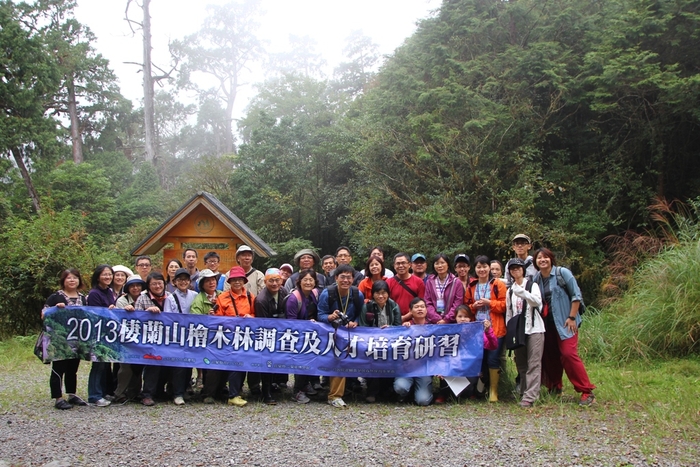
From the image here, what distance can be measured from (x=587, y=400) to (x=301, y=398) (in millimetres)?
3071

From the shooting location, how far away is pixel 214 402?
6.11 meters

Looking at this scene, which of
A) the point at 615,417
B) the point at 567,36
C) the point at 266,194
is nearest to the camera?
the point at 615,417

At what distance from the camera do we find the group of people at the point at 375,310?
19.0 feet

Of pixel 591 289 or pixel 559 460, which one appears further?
pixel 591 289

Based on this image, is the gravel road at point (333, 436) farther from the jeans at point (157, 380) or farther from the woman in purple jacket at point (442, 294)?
the woman in purple jacket at point (442, 294)

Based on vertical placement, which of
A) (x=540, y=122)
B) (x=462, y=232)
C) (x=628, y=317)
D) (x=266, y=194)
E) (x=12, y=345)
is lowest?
(x=12, y=345)

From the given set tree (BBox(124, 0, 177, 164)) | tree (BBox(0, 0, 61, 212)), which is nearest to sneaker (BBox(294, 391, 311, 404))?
tree (BBox(0, 0, 61, 212))

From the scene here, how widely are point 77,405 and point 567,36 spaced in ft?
44.8

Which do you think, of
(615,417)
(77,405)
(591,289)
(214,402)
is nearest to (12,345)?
(77,405)

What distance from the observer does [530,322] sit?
5.75 m

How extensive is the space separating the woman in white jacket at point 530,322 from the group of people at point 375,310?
0.03ft

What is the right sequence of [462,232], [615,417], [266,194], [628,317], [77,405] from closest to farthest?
1. [615,417]
2. [77,405]
3. [628,317]
4. [462,232]
5. [266,194]

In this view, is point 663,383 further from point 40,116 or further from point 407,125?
point 40,116

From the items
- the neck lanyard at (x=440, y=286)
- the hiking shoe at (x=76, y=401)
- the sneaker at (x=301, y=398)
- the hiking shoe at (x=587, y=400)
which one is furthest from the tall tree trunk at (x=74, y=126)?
the hiking shoe at (x=587, y=400)
